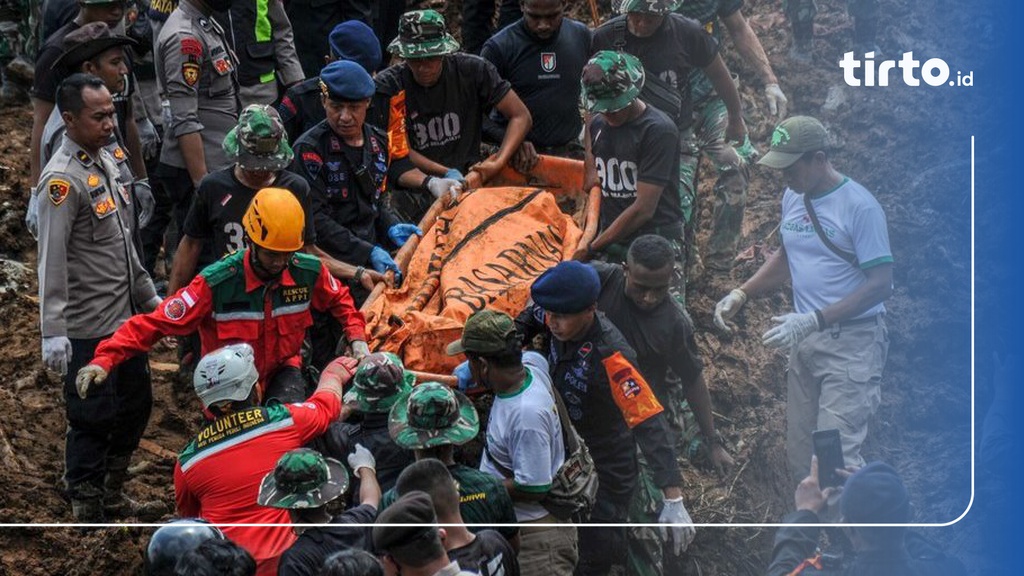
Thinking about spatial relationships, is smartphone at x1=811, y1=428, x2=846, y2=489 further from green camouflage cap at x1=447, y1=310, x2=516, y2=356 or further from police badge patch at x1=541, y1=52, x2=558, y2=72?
police badge patch at x1=541, y1=52, x2=558, y2=72

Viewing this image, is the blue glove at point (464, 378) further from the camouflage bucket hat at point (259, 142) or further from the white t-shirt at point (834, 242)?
the white t-shirt at point (834, 242)

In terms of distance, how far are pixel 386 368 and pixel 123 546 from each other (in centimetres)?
152

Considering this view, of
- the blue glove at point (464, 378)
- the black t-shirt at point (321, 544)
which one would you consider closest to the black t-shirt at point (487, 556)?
the black t-shirt at point (321, 544)

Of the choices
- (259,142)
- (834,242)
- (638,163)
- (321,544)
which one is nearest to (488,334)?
(321,544)

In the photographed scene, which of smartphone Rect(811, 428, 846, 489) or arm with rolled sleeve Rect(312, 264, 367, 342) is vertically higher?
arm with rolled sleeve Rect(312, 264, 367, 342)

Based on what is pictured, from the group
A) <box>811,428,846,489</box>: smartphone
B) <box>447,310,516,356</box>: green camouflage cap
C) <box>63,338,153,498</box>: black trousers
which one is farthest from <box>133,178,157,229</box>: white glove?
<box>811,428,846,489</box>: smartphone

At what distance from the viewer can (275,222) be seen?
562 centimetres

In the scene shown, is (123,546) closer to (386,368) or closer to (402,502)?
(386,368)

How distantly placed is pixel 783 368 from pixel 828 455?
→ 0.51 m

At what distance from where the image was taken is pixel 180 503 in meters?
5.34

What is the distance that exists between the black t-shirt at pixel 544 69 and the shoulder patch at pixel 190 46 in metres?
1.19

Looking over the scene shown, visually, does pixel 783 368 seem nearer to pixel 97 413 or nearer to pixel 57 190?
pixel 97 413

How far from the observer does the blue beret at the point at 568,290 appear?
221 inches

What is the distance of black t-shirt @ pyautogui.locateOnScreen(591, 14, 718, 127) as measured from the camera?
663 cm
